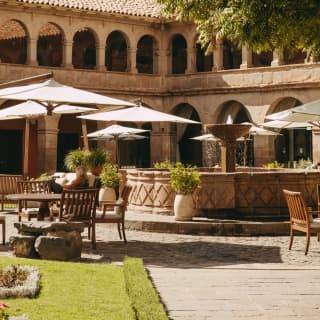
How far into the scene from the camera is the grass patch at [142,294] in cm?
571

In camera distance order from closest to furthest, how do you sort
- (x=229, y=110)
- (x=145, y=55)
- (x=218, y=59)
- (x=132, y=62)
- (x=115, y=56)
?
(x=218, y=59) → (x=132, y=62) → (x=229, y=110) → (x=115, y=56) → (x=145, y=55)

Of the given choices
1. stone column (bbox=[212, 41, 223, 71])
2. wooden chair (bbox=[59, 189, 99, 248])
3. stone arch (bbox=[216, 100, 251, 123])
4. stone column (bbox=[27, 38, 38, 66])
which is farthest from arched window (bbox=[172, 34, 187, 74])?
wooden chair (bbox=[59, 189, 99, 248])

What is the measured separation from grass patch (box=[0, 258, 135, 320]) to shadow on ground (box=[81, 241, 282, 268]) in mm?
1193

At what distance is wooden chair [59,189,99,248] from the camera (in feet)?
33.2

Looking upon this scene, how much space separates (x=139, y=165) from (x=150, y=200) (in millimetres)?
19100

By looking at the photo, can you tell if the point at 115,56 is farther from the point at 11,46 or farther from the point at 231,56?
the point at 231,56

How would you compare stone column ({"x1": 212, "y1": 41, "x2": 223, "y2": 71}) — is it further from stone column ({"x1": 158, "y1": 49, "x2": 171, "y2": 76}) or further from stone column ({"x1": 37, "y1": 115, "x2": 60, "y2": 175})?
stone column ({"x1": 37, "y1": 115, "x2": 60, "y2": 175})

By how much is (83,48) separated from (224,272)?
26.1 m

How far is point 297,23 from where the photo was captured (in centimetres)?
827

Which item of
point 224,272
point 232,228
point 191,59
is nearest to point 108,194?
point 232,228

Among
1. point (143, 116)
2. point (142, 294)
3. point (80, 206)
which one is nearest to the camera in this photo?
point (142, 294)

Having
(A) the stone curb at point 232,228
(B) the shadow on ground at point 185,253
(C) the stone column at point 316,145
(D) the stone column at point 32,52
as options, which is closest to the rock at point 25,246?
(B) the shadow on ground at point 185,253

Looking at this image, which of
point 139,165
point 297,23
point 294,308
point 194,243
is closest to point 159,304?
point 294,308

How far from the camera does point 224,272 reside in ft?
26.2
